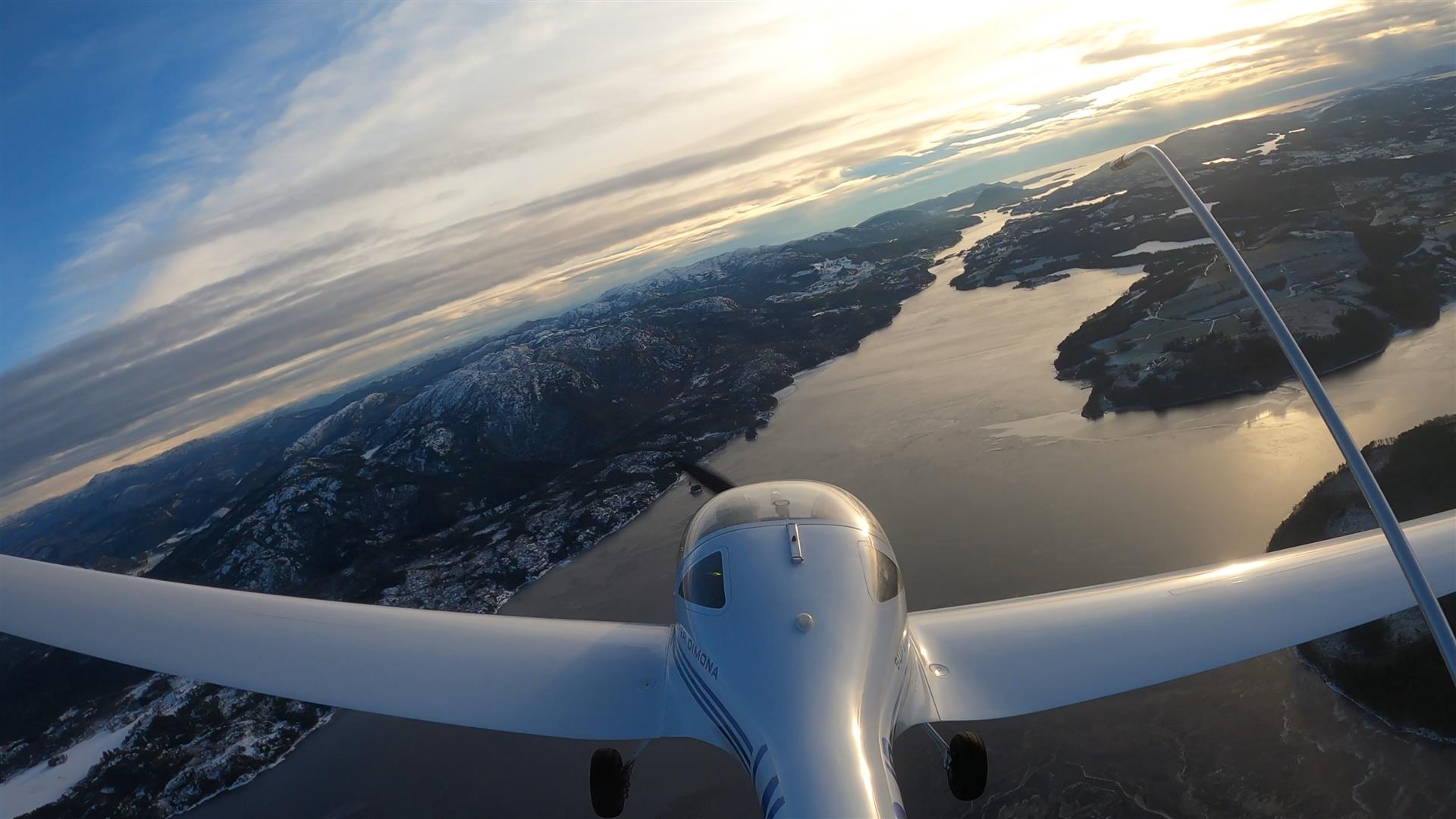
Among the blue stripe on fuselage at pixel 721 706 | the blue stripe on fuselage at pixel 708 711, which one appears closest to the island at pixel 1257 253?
the blue stripe on fuselage at pixel 721 706

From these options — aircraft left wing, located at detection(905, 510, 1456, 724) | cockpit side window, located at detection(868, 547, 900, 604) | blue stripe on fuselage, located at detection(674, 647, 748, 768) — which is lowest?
aircraft left wing, located at detection(905, 510, 1456, 724)

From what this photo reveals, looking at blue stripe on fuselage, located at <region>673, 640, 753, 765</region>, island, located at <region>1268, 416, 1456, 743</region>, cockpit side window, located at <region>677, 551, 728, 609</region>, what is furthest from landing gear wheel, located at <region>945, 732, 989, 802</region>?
island, located at <region>1268, 416, 1456, 743</region>

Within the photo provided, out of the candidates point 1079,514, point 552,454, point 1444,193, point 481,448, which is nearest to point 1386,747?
point 1079,514

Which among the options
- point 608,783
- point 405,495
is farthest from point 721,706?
point 405,495

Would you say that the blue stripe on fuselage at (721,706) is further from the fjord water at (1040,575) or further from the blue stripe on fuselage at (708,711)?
the fjord water at (1040,575)

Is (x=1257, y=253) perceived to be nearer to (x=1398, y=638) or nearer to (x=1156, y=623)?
(x=1398, y=638)

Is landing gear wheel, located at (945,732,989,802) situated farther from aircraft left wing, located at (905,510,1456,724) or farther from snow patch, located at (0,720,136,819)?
snow patch, located at (0,720,136,819)
